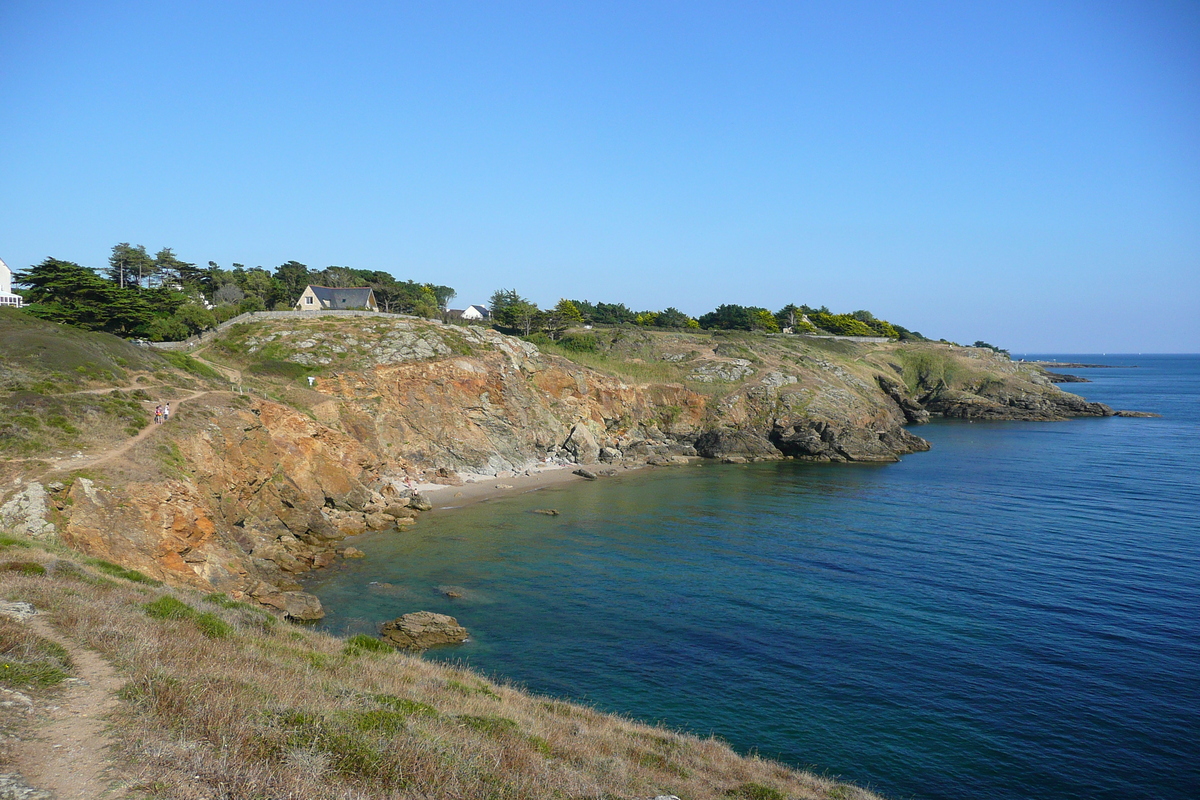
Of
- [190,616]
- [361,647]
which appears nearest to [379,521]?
[361,647]

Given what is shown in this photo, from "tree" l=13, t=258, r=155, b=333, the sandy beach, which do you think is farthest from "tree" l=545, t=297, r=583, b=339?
"tree" l=13, t=258, r=155, b=333

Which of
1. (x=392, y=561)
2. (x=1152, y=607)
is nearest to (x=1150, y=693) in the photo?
(x=1152, y=607)

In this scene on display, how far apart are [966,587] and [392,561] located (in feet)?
100

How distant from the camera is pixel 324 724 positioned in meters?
11.7

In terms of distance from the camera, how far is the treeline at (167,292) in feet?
172

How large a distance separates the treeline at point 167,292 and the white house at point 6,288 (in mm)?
9309

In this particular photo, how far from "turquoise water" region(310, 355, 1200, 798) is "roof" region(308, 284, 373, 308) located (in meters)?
43.4

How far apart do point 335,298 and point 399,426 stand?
3306 cm

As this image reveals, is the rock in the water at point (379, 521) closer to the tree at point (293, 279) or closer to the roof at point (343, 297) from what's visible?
the roof at point (343, 297)

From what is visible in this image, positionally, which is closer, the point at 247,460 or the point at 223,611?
the point at 223,611

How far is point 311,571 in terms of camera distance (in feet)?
119

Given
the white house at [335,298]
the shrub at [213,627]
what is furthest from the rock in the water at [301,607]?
the white house at [335,298]

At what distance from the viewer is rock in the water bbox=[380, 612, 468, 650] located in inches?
1089

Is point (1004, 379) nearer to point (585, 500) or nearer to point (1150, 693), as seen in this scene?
point (585, 500)
